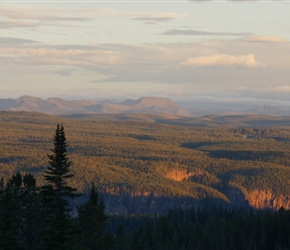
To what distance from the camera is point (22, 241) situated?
72.9 meters

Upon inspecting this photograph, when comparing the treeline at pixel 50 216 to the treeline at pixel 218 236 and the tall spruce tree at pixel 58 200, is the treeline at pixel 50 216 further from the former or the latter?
the treeline at pixel 218 236

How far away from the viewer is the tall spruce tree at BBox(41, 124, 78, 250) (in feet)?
191

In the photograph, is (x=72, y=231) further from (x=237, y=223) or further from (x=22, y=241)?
(x=237, y=223)

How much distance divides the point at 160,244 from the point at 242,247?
12568 mm

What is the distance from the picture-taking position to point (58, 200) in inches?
2473

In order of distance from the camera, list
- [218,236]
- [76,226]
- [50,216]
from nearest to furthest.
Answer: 1. [76,226]
2. [50,216]
3. [218,236]

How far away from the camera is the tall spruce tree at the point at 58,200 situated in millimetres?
58219

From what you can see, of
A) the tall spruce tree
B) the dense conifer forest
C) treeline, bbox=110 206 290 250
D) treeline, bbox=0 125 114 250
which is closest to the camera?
the tall spruce tree

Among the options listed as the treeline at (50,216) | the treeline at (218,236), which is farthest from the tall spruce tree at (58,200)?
the treeline at (218,236)

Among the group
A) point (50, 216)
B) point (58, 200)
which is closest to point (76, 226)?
point (50, 216)

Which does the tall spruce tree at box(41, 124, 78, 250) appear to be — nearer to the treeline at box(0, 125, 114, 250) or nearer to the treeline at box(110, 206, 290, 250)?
the treeline at box(0, 125, 114, 250)

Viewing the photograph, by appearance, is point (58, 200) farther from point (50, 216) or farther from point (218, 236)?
point (218, 236)

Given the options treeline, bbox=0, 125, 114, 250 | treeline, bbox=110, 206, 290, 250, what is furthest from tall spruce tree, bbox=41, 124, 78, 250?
treeline, bbox=110, 206, 290, 250

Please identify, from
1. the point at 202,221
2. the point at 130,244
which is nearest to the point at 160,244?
the point at 130,244
